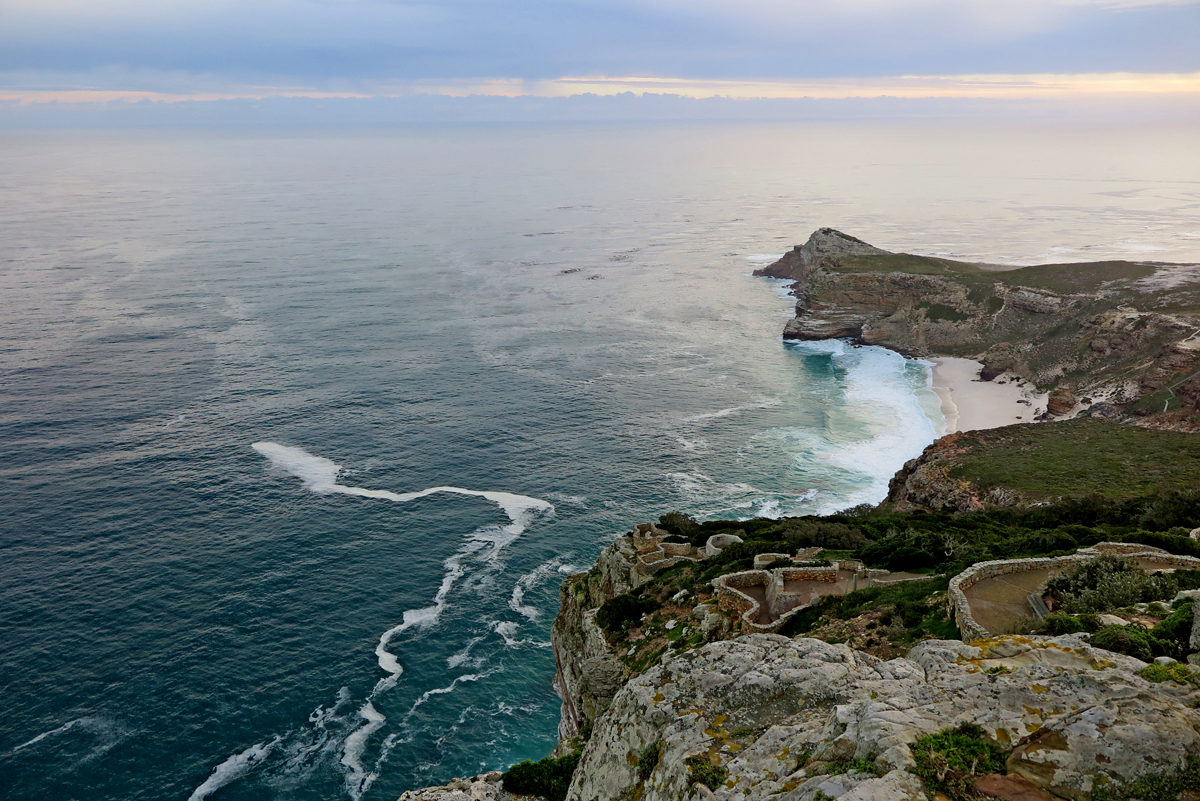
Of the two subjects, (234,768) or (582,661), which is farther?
(234,768)

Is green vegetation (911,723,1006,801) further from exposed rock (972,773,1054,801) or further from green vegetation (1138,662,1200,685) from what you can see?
green vegetation (1138,662,1200,685)

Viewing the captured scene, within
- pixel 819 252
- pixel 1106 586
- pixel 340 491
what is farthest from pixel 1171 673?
pixel 819 252

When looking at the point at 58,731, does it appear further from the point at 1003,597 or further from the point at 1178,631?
the point at 1178,631

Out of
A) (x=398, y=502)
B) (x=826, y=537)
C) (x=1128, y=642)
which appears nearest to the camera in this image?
(x=1128, y=642)

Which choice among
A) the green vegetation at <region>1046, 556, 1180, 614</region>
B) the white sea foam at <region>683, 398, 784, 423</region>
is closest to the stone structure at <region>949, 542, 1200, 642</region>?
the green vegetation at <region>1046, 556, 1180, 614</region>

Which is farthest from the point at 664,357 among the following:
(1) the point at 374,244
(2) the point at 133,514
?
(1) the point at 374,244

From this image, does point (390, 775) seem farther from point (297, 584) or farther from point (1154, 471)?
point (1154, 471)

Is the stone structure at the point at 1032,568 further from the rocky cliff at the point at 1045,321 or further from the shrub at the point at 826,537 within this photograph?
the rocky cliff at the point at 1045,321
